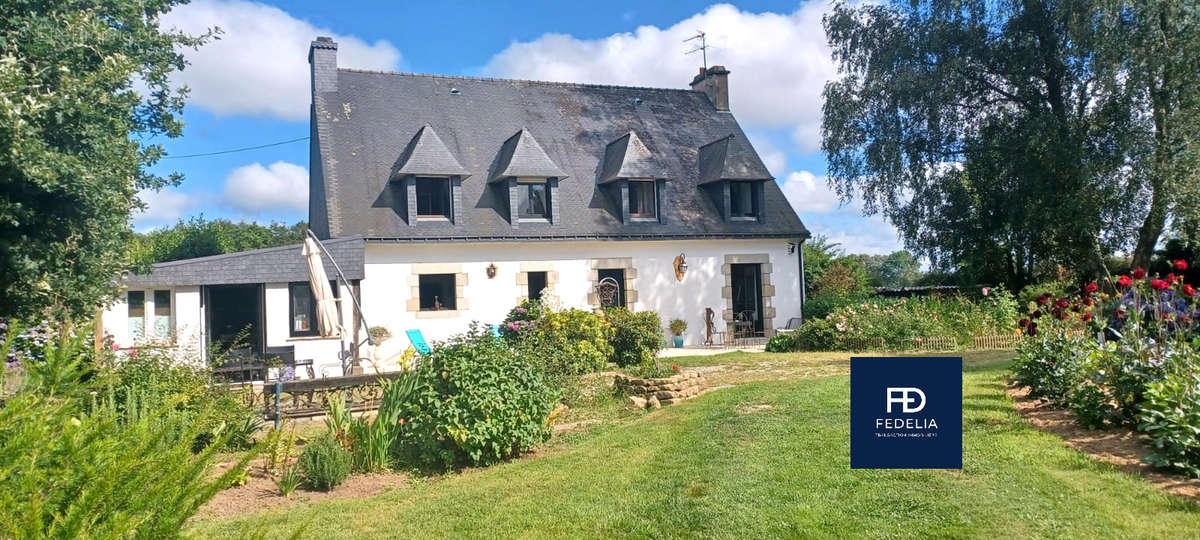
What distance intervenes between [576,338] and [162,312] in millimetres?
6899

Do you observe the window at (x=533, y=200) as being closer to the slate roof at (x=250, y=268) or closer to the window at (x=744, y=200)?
the slate roof at (x=250, y=268)

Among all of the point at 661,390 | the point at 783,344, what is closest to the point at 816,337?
the point at 783,344

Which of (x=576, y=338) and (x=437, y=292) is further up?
(x=437, y=292)

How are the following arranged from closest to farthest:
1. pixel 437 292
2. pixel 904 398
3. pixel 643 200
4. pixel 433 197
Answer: pixel 904 398
pixel 437 292
pixel 433 197
pixel 643 200

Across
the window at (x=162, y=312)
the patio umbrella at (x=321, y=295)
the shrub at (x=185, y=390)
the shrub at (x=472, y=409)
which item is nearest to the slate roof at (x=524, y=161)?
the patio umbrella at (x=321, y=295)

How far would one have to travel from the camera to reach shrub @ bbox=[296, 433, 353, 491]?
6.36 metres

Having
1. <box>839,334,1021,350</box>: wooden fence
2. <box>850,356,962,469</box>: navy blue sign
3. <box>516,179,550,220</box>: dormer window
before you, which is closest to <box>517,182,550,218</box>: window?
<box>516,179,550,220</box>: dormer window

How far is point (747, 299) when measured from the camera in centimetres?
1997

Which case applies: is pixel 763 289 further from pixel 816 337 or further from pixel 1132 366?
pixel 1132 366

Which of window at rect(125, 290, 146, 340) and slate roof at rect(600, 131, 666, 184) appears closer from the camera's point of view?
window at rect(125, 290, 146, 340)

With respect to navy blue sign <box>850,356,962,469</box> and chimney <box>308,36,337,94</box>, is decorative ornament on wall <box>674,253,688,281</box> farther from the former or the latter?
navy blue sign <box>850,356,962,469</box>

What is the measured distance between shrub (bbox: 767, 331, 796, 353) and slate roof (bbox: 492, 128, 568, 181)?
582cm

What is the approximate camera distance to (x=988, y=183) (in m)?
18.7

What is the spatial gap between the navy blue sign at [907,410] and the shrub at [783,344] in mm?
10514
